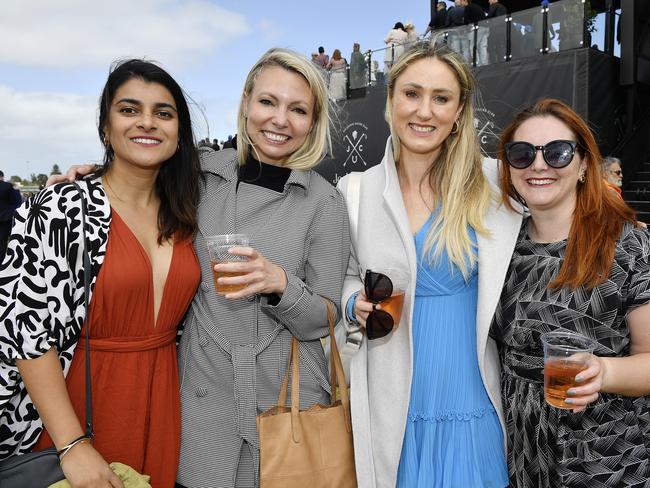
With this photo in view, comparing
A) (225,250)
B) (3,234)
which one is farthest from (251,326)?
(3,234)

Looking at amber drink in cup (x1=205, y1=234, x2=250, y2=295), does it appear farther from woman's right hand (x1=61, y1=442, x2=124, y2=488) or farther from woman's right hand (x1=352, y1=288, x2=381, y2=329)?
woman's right hand (x1=61, y1=442, x2=124, y2=488)

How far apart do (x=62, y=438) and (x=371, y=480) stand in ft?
4.08

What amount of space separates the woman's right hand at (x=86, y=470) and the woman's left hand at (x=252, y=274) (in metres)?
0.73

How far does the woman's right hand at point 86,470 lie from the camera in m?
1.79

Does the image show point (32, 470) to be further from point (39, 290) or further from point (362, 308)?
point (362, 308)

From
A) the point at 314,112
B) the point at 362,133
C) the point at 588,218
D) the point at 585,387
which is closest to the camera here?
the point at 585,387

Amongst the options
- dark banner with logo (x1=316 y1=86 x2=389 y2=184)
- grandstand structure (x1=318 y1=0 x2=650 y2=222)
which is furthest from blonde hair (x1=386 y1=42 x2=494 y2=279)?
dark banner with logo (x1=316 y1=86 x2=389 y2=184)

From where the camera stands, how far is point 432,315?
2.31 meters

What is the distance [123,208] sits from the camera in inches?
86.0

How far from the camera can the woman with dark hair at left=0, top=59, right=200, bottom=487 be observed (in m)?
1.87

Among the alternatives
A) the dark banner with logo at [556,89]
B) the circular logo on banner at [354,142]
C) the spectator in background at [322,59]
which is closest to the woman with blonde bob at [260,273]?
the dark banner with logo at [556,89]

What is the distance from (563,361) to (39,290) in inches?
72.5

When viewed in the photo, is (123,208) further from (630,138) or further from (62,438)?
(630,138)

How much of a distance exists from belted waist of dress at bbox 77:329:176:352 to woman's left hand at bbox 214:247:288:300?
43cm
